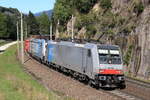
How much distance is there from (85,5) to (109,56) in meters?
52.5

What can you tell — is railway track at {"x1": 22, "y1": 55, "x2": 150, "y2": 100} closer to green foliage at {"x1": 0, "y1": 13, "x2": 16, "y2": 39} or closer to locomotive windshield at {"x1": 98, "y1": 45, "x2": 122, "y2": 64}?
locomotive windshield at {"x1": 98, "y1": 45, "x2": 122, "y2": 64}

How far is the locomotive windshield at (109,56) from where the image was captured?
25109 millimetres

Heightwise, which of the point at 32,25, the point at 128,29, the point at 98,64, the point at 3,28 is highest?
the point at 128,29

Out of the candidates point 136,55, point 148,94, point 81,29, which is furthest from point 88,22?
point 148,94

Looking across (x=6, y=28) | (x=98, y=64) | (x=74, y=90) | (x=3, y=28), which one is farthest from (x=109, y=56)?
(x=6, y=28)

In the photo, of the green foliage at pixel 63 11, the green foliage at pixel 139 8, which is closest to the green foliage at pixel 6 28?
the green foliage at pixel 63 11

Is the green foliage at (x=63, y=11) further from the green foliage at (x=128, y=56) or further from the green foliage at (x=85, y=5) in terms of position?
the green foliage at (x=128, y=56)

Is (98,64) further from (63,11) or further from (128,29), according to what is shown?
(63,11)

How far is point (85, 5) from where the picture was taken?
7688cm

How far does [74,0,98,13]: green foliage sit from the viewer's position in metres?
75.9

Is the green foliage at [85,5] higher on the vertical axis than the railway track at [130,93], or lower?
higher

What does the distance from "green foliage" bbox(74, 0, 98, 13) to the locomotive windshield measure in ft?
166

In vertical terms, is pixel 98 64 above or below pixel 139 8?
below

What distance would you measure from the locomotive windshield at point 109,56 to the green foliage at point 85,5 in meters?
50.6
